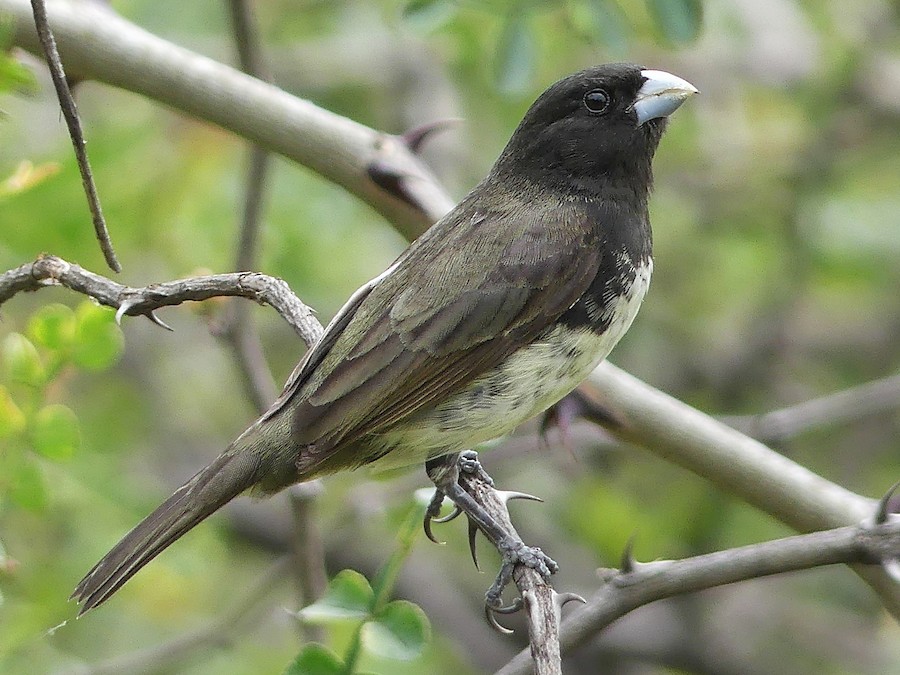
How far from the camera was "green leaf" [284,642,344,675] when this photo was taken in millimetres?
2613

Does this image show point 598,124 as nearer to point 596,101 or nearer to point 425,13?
point 596,101

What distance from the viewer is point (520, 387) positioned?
3393 millimetres

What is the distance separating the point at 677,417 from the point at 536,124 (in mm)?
1034

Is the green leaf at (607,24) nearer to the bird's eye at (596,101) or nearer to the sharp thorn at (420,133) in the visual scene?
the bird's eye at (596,101)

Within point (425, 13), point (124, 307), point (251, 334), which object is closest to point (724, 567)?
point (124, 307)

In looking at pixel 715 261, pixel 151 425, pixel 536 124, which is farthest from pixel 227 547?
pixel 536 124

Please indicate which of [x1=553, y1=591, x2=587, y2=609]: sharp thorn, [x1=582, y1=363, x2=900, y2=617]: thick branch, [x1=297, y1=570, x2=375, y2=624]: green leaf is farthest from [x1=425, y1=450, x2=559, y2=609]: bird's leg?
[x1=297, y1=570, x2=375, y2=624]: green leaf

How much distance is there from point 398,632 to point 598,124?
5.96 ft

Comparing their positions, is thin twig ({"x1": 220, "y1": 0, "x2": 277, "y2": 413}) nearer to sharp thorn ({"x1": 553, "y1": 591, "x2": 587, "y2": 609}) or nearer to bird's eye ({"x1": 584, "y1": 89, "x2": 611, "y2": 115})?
bird's eye ({"x1": 584, "y1": 89, "x2": 611, "y2": 115})

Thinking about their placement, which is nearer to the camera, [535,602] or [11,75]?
[535,602]

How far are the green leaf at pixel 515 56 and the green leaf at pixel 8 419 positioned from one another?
2058mm

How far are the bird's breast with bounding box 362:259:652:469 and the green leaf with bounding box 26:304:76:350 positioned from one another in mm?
850

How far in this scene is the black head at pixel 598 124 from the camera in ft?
12.7

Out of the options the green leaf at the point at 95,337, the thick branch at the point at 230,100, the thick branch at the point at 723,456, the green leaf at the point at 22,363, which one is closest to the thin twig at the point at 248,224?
the thick branch at the point at 230,100
